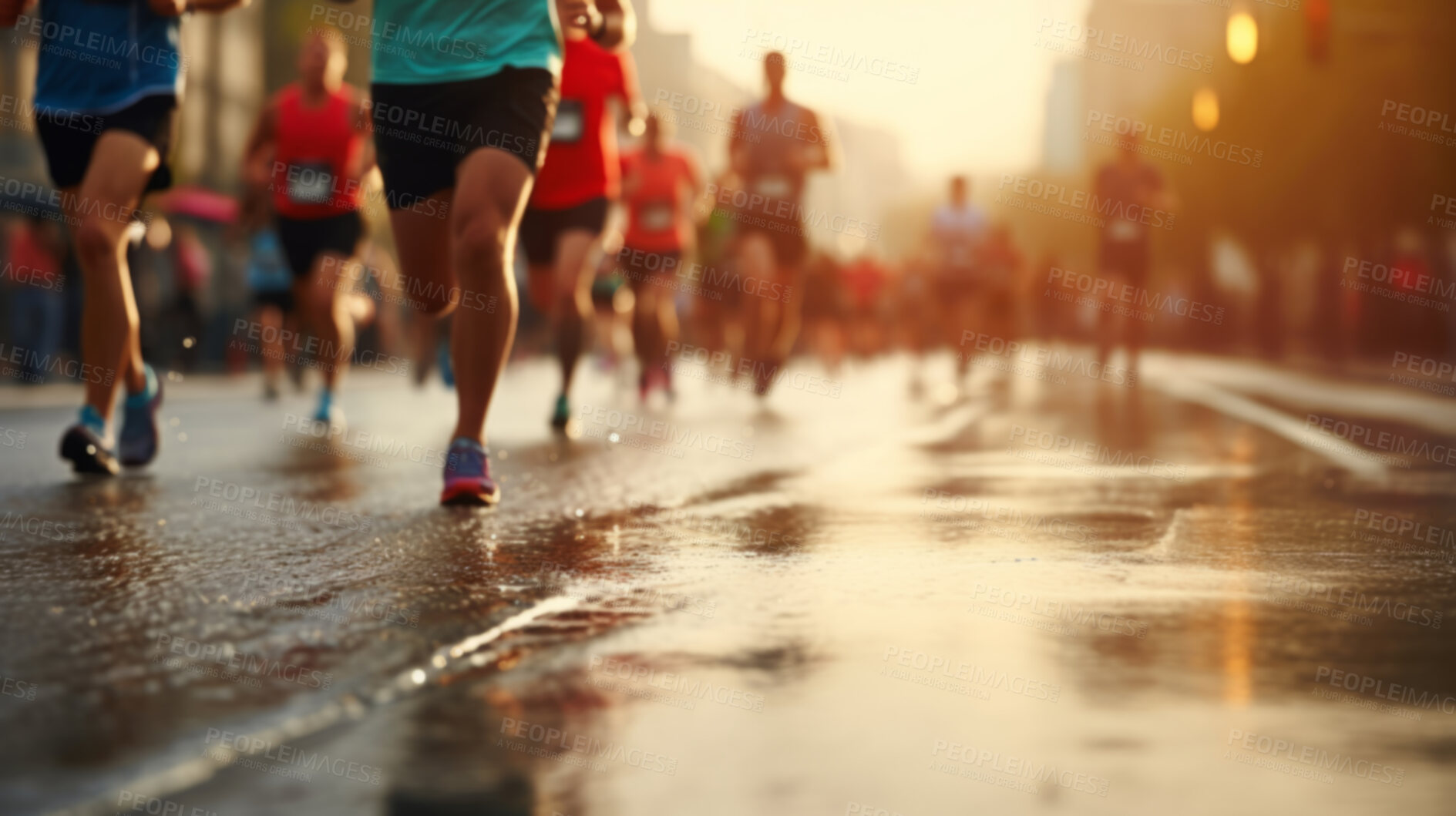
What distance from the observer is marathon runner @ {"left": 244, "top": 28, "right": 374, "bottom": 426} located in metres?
11.2

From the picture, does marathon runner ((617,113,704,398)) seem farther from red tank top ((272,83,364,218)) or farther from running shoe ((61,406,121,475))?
running shoe ((61,406,121,475))

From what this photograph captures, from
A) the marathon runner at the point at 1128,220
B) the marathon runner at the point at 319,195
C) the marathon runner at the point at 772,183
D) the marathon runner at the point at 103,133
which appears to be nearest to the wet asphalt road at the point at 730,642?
the marathon runner at the point at 103,133

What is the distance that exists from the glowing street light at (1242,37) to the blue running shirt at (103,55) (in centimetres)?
1628

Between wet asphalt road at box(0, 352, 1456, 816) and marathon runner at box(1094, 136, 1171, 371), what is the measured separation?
1110 centimetres

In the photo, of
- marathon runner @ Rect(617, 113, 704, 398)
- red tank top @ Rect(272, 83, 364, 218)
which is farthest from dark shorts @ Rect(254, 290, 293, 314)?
red tank top @ Rect(272, 83, 364, 218)

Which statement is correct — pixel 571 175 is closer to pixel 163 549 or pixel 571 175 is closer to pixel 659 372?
pixel 659 372

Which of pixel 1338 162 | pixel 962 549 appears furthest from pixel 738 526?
pixel 1338 162

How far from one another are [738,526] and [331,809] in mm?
3092

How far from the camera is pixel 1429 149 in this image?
33719mm

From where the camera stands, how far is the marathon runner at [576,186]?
35.3 ft

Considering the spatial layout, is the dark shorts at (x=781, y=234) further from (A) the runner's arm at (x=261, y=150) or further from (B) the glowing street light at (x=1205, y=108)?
(B) the glowing street light at (x=1205, y=108)

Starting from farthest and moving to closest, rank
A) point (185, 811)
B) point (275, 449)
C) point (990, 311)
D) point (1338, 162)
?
point (1338, 162) < point (990, 311) < point (275, 449) < point (185, 811)

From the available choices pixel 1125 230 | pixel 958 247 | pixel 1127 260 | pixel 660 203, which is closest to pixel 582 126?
pixel 660 203

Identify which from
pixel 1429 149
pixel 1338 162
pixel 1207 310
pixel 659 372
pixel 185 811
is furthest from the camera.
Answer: pixel 1207 310
